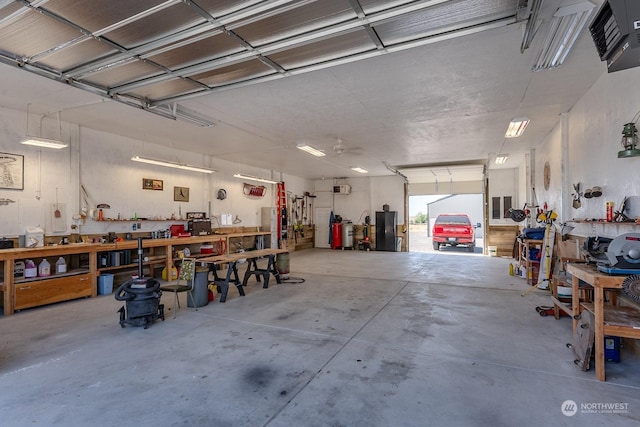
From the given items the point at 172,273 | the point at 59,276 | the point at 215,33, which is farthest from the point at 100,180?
the point at 215,33

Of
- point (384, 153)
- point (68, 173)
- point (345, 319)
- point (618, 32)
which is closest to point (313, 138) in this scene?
point (384, 153)

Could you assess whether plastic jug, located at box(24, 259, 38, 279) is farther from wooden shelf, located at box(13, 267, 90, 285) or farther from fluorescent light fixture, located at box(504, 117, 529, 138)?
fluorescent light fixture, located at box(504, 117, 529, 138)

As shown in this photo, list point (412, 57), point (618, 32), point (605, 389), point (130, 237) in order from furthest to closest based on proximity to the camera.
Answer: point (130, 237) → point (412, 57) → point (605, 389) → point (618, 32)

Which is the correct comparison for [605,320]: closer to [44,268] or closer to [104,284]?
[104,284]

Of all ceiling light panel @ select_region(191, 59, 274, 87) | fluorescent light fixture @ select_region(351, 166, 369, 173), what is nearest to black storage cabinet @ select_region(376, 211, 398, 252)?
fluorescent light fixture @ select_region(351, 166, 369, 173)

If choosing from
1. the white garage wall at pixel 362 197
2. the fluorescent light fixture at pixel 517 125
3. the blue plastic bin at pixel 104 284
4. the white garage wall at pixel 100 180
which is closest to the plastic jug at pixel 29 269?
the white garage wall at pixel 100 180

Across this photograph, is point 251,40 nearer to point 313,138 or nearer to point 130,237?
point 313,138

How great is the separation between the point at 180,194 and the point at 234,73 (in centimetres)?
471

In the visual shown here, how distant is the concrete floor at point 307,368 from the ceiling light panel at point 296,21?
2.84 m

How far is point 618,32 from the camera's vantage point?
6.00 ft

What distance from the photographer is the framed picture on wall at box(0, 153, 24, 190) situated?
459 centimetres

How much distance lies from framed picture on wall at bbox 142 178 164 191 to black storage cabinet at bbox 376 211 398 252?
7.69m

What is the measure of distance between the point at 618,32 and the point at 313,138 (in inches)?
196

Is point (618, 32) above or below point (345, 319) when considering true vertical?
above
